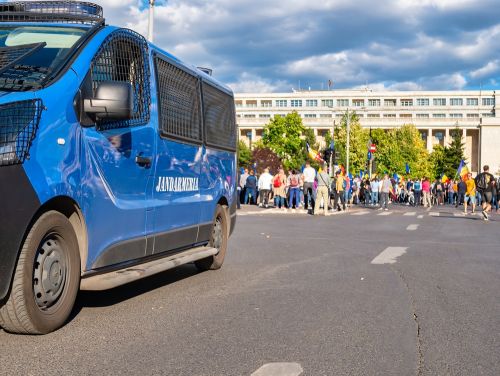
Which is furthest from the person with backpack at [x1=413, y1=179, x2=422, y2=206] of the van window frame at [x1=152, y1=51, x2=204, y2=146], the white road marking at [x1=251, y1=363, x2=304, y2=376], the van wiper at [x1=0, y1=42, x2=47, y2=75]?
the white road marking at [x1=251, y1=363, x2=304, y2=376]

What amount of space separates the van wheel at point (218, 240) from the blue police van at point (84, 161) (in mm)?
738

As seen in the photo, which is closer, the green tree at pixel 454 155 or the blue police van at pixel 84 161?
the blue police van at pixel 84 161

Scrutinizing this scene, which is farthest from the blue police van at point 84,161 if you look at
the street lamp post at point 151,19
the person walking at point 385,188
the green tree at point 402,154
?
the green tree at point 402,154

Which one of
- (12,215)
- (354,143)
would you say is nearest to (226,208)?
(12,215)

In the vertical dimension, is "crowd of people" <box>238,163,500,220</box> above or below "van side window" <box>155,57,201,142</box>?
below

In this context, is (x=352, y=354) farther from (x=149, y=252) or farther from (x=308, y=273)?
(x=308, y=273)

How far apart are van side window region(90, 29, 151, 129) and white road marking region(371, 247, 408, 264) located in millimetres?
4543

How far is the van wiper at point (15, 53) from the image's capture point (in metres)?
4.74

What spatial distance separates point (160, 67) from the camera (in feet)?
21.4

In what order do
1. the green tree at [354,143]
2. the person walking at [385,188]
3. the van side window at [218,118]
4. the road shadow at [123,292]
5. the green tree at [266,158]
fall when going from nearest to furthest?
the road shadow at [123,292]
the van side window at [218,118]
the person walking at [385,188]
the green tree at [266,158]
the green tree at [354,143]

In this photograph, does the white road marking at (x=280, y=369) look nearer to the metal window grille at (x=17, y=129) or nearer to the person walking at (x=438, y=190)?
the metal window grille at (x=17, y=129)

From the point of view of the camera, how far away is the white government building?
5172 inches

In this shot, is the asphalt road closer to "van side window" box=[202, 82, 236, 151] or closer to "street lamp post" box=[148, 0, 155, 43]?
"van side window" box=[202, 82, 236, 151]

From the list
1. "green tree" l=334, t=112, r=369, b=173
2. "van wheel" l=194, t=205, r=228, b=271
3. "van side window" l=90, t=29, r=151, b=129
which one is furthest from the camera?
"green tree" l=334, t=112, r=369, b=173
